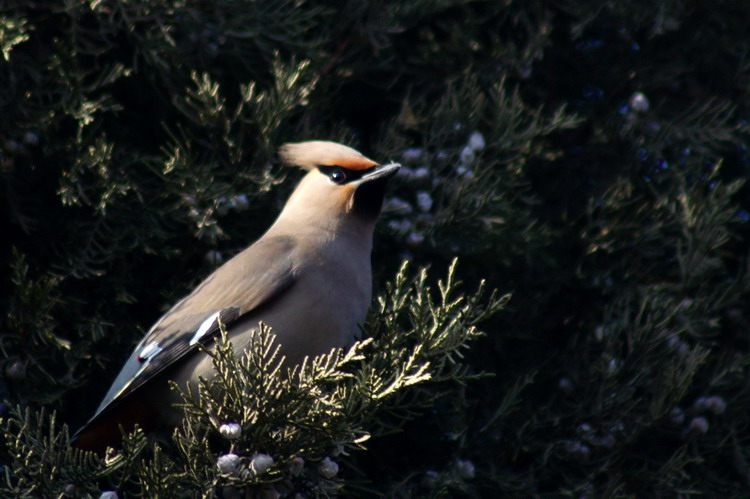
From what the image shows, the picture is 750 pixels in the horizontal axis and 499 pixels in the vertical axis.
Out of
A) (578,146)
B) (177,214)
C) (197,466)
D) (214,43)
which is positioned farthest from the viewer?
(578,146)

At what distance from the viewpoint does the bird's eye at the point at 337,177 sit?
3.08 metres

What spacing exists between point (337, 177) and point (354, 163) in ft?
0.27

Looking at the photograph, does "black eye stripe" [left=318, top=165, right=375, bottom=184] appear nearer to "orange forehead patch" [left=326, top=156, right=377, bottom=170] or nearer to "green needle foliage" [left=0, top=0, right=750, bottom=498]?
"orange forehead patch" [left=326, top=156, right=377, bottom=170]

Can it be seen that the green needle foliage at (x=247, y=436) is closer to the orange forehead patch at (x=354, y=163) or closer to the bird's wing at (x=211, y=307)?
the bird's wing at (x=211, y=307)

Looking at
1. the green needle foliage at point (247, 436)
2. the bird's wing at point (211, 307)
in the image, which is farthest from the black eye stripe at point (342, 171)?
the green needle foliage at point (247, 436)

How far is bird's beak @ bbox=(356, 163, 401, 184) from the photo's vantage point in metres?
2.85

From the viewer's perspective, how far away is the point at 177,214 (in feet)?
9.53

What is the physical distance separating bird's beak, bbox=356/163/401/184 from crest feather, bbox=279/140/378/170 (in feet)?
0.09

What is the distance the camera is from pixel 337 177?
3.09 meters

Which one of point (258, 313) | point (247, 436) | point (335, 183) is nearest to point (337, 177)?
point (335, 183)

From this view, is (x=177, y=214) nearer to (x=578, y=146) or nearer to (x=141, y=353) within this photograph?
(x=141, y=353)

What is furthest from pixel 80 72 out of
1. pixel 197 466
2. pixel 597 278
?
pixel 597 278

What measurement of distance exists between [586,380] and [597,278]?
16.3 inches

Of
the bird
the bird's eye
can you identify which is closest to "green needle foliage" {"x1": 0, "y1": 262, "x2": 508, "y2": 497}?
the bird
